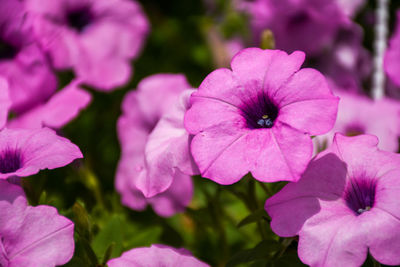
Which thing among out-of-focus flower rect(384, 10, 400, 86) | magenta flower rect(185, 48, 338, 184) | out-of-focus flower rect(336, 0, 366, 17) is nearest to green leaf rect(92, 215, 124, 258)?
magenta flower rect(185, 48, 338, 184)

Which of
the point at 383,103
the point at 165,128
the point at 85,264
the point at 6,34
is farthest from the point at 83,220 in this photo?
the point at 383,103

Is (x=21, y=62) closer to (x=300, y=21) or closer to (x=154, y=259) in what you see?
(x=154, y=259)

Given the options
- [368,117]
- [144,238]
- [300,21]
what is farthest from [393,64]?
[144,238]

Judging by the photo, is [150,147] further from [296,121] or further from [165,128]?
[296,121]

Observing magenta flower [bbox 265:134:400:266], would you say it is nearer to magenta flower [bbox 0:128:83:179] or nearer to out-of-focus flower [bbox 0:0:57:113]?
magenta flower [bbox 0:128:83:179]

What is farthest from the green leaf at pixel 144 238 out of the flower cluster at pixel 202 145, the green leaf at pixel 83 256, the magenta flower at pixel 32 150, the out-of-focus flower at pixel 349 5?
the out-of-focus flower at pixel 349 5

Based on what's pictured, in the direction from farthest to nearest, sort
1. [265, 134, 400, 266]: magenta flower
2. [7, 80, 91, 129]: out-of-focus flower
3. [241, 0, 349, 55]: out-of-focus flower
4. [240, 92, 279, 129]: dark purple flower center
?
1. [241, 0, 349, 55]: out-of-focus flower
2. [7, 80, 91, 129]: out-of-focus flower
3. [240, 92, 279, 129]: dark purple flower center
4. [265, 134, 400, 266]: magenta flower
